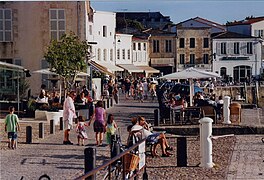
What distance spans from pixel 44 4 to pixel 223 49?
1908 inches

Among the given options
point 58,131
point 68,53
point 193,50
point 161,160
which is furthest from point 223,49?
point 161,160

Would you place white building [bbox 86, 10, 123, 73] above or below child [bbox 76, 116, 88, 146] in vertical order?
above

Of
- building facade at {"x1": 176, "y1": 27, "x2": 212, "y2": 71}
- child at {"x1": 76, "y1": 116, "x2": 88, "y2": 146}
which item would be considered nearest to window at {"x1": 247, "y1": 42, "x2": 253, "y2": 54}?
building facade at {"x1": 176, "y1": 27, "x2": 212, "y2": 71}

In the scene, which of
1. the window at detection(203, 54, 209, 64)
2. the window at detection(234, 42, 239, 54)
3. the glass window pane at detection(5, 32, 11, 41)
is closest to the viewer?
the glass window pane at detection(5, 32, 11, 41)

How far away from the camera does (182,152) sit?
1603 cm

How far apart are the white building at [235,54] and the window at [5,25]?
154 feet

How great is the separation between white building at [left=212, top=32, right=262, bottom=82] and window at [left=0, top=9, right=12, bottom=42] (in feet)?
154

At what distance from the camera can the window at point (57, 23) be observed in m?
42.4

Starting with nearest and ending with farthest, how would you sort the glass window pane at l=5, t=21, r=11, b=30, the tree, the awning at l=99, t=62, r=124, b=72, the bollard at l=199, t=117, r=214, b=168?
the bollard at l=199, t=117, r=214, b=168 → the tree → the glass window pane at l=5, t=21, r=11, b=30 → the awning at l=99, t=62, r=124, b=72

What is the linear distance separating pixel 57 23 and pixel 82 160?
27.2 m

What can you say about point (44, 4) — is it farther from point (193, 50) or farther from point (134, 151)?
point (193, 50)

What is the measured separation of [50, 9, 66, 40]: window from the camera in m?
42.4

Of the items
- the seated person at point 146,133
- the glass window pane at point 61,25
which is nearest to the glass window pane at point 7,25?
the glass window pane at point 61,25

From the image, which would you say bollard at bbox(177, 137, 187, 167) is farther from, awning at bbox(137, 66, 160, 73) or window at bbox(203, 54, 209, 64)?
window at bbox(203, 54, 209, 64)
